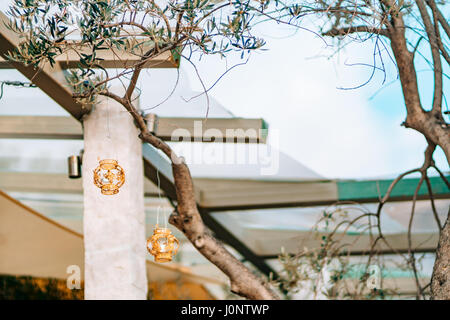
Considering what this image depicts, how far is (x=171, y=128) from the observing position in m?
5.36

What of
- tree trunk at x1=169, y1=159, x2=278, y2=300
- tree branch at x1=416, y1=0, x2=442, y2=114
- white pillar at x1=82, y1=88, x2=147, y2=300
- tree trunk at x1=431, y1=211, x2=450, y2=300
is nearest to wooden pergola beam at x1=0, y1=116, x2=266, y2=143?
white pillar at x1=82, y1=88, x2=147, y2=300

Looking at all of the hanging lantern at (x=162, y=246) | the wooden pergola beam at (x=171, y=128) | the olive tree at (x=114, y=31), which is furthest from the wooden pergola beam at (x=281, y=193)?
the olive tree at (x=114, y=31)

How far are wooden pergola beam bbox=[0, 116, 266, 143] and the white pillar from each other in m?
0.55

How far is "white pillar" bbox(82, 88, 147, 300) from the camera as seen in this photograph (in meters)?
4.62

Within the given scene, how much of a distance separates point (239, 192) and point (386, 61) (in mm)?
2503

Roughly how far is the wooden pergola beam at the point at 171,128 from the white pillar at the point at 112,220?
21.8 inches

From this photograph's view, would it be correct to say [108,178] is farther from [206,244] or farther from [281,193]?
[281,193]

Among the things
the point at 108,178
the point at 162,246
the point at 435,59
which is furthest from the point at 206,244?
the point at 435,59

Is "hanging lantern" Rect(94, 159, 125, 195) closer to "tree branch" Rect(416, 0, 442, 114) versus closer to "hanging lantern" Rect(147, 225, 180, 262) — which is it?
"hanging lantern" Rect(147, 225, 180, 262)

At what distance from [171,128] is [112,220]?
1.08 m
